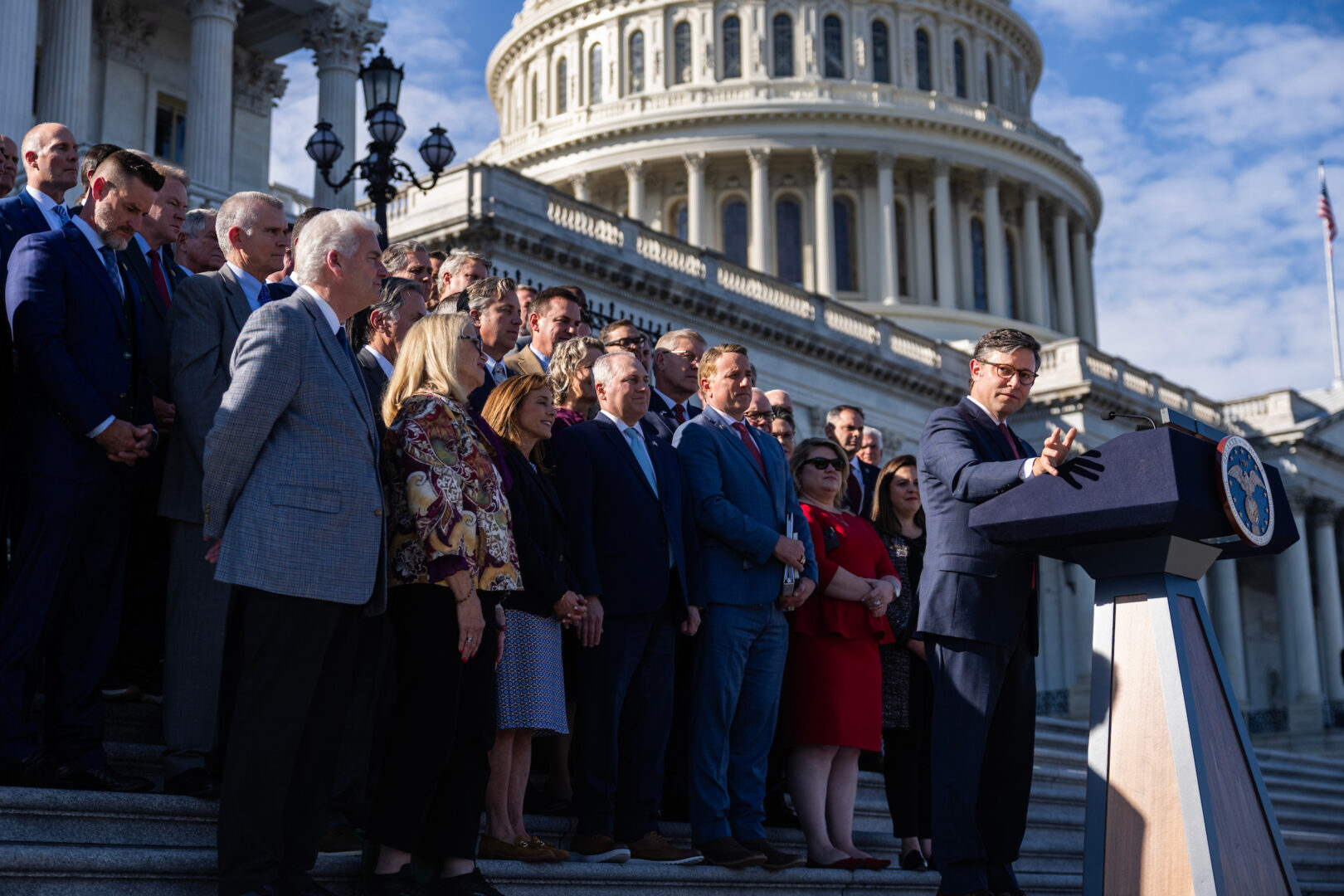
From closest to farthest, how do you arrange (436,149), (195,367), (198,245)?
(195,367) → (198,245) → (436,149)

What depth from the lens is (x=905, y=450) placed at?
30.9 m

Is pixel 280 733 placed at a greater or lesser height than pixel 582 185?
lesser

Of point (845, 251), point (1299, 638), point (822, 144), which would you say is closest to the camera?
point (1299, 638)

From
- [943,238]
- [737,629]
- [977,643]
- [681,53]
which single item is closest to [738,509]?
[737,629]

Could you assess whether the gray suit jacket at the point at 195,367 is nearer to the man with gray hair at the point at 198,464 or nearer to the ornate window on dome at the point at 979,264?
the man with gray hair at the point at 198,464

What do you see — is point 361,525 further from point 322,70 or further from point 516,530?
point 322,70

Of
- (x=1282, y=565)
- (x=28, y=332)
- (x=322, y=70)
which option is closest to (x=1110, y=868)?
(x=28, y=332)

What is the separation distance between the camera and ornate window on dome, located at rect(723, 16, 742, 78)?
58.3 meters

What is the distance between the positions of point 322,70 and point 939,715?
2333 cm

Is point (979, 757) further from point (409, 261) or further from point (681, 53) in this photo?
point (681, 53)

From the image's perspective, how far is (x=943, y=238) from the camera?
56562 mm

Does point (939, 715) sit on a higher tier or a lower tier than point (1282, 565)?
lower

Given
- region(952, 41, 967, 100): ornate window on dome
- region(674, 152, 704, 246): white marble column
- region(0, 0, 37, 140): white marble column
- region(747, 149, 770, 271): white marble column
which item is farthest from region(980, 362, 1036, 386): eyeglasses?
region(952, 41, 967, 100): ornate window on dome

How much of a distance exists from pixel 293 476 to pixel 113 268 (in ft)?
5.19
